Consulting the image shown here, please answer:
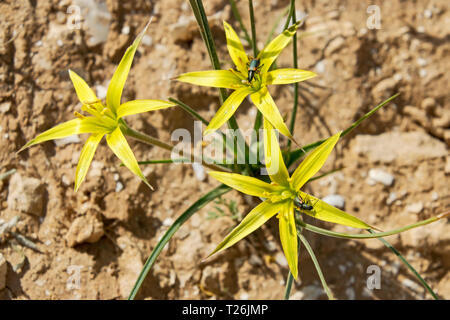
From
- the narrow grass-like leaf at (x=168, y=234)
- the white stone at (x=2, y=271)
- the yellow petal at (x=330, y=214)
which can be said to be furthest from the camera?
the white stone at (x=2, y=271)

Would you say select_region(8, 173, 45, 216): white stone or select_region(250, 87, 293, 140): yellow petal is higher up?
select_region(250, 87, 293, 140): yellow petal

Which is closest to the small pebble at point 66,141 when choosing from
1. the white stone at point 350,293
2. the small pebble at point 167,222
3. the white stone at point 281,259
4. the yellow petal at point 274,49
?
the small pebble at point 167,222

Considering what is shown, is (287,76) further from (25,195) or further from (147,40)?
(25,195)

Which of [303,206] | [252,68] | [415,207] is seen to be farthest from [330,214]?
[415,207]

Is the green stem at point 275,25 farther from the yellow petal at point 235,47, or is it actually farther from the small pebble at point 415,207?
the small pebble at point 415,207

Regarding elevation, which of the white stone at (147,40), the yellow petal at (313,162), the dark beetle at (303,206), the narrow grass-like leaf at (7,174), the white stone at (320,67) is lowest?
the dark beetle at (303,206)

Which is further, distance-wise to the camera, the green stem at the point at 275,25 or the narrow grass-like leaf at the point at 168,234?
the green stem at the point at 275,25

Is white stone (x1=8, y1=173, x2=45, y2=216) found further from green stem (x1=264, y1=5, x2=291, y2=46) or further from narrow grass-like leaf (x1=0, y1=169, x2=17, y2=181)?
green stem (x1=264, y1=5, x2=291, y2=46)

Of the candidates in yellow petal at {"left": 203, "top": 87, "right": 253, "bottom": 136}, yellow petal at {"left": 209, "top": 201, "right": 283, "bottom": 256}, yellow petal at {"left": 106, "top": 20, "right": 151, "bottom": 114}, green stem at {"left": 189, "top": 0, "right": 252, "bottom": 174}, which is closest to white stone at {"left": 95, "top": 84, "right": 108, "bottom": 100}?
yellow petal at {"left": 106, "top": 20, "right": 151, "bottom": 114}
